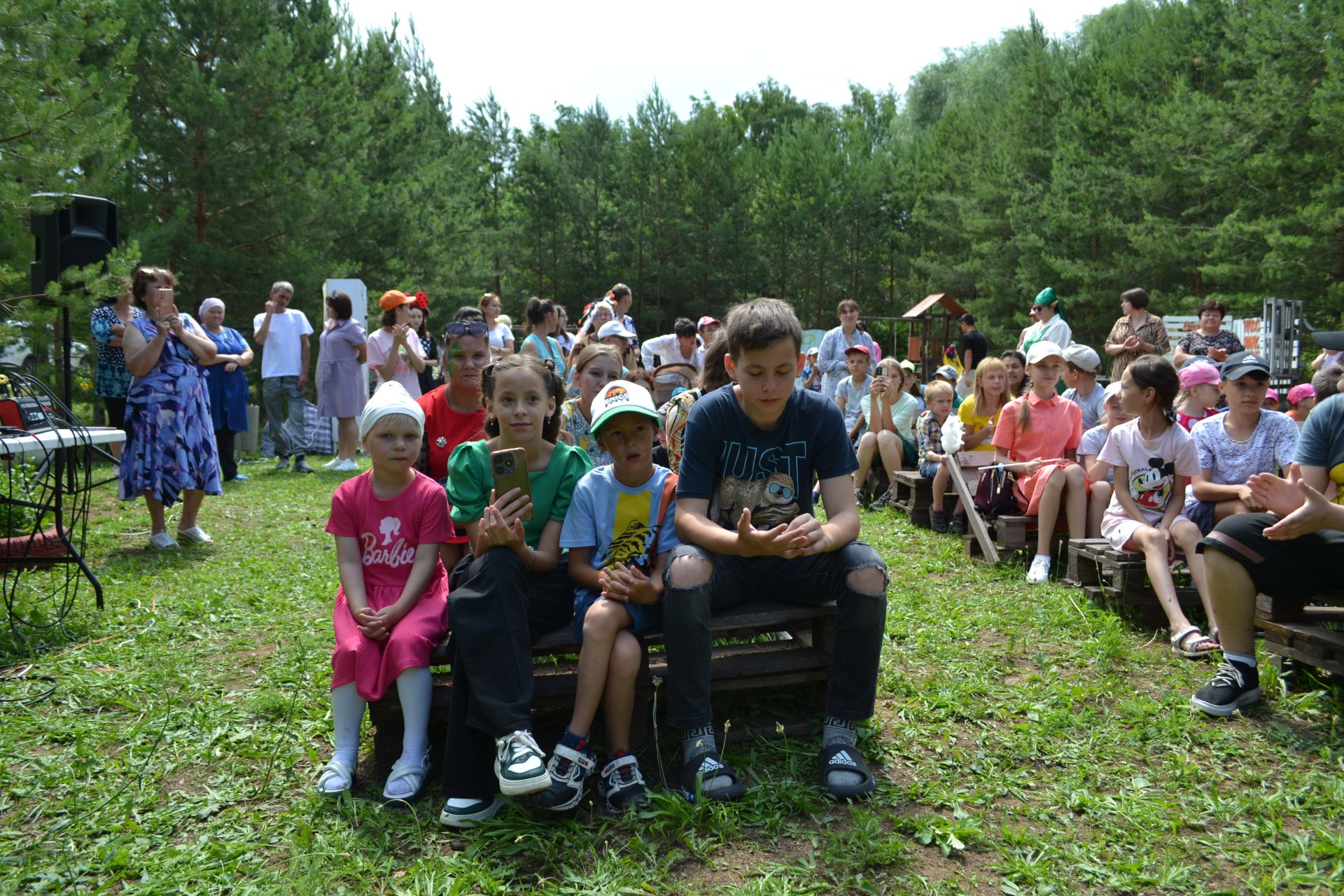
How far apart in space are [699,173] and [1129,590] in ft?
106

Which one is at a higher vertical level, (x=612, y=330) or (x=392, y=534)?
(x=612, y=330)

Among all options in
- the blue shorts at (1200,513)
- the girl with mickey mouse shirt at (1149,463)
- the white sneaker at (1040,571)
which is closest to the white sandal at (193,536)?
the white sneaker at (1040,571)

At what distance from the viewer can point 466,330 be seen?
4.45m

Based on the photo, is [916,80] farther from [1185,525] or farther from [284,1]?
[1185,525]

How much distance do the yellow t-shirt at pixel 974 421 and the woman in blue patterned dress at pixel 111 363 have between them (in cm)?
696

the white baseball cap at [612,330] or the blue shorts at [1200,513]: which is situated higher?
the white baseball cap at [612,330]

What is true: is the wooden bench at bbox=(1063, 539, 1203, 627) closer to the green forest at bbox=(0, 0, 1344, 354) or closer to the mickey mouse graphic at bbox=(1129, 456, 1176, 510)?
the mickey mouse graphic at bbox=(1129, 456, 1176, 510)

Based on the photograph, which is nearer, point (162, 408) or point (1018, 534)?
point (1018, 534)

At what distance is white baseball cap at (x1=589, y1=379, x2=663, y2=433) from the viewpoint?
341cm

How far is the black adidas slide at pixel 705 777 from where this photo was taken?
306 centimetres

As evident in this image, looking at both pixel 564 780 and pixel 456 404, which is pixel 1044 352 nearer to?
pixel 456 404

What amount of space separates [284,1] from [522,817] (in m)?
19.3

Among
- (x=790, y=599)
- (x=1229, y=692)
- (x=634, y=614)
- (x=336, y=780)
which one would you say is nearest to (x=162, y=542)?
(x=336, y=780)

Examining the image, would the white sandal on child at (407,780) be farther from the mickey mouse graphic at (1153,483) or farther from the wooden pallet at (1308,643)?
the mickey mouse graphic at (1153,483)
